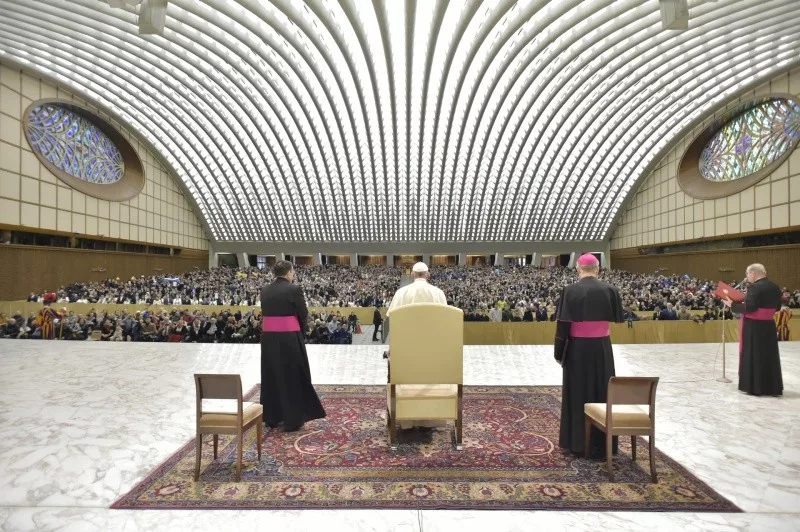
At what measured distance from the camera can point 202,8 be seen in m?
16.0

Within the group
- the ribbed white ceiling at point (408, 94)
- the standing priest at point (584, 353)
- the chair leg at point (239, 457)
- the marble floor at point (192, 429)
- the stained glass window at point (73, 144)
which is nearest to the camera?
the marble floor at point (192, 429)

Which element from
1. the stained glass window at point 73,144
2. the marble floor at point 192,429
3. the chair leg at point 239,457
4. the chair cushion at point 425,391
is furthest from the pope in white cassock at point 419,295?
the stained glass window at point 73,144

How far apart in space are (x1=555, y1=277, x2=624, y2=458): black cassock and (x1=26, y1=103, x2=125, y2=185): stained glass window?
91.0 feet

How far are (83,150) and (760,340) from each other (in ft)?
107

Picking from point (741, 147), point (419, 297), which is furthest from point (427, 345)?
point (741, 147)

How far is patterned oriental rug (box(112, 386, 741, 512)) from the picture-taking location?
3.10 meters

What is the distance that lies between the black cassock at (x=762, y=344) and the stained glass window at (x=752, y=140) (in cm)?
2152

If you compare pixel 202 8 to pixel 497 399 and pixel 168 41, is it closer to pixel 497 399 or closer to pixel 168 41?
pixel 168 41

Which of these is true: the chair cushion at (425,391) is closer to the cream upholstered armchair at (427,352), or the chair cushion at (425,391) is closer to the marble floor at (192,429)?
the cream upholstered armchair at (427,352)

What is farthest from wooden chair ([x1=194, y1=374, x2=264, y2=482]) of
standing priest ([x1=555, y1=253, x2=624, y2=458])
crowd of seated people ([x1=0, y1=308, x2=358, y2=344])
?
crowd of seated people ([x1=0, y1=308, x2=358, y2=344])

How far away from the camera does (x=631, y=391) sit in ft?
11.2

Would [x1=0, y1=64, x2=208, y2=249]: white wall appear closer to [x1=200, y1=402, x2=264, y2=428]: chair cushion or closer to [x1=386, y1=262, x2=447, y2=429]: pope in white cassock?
[x1=200, y1=402, x2=264, y2=428]: chair cushion

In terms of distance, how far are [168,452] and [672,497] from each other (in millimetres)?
4322

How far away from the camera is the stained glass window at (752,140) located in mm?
21531
